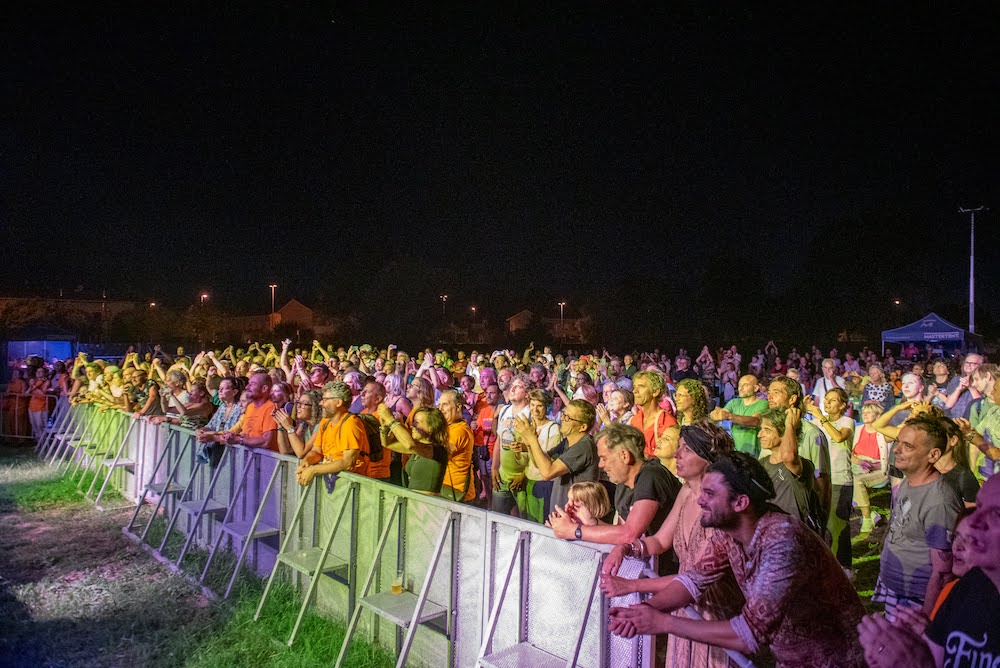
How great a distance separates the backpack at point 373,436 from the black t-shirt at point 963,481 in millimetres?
4208

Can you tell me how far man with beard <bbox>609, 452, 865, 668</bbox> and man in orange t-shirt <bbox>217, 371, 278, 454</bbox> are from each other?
510cm

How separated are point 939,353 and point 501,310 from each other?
59.5m

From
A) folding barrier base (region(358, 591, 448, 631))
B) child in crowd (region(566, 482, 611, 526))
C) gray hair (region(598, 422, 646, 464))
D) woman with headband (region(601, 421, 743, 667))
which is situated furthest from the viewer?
folding barrier base (region(358, 591, 448, 631))

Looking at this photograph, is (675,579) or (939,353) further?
(939,353)

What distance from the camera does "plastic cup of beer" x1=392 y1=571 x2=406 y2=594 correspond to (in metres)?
4.56

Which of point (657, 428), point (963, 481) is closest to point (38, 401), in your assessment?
point (657, 428)

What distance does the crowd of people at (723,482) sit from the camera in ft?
7.27

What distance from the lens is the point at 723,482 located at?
252 centimetres

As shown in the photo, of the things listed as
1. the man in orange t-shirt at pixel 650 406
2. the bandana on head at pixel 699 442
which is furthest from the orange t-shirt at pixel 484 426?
the bandana on head at pixel 699 442

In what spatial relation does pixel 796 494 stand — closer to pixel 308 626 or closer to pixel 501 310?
pixel 308 626

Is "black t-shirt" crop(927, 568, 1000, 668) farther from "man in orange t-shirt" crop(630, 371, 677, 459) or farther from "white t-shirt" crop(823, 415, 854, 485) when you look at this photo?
"white t-shirt" crop(823, 415, 854, 485)

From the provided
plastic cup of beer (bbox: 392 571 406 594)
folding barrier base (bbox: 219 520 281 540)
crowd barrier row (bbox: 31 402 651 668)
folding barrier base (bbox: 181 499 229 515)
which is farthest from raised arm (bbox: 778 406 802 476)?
folding barrier base (bbox: 181 499 229 515)

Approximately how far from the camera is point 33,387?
49.0 feet

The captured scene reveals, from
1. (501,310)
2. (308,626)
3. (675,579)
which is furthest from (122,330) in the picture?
(675,579)
